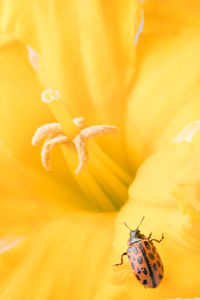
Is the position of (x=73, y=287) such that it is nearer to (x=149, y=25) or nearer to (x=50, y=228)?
(x=50, y=228)

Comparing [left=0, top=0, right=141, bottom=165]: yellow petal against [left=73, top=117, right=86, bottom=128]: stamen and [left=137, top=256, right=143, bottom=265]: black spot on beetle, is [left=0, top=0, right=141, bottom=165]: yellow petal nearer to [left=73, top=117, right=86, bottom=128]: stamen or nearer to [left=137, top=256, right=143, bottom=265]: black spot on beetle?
[left=73, top=117, right=86, bottom=128]: stamen

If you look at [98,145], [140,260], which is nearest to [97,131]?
[98,145]

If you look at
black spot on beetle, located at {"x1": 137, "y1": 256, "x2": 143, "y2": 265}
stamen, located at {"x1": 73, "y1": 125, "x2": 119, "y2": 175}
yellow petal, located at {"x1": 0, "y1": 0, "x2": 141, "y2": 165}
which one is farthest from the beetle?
yellow petal, located at {"x1": 0, "y1": 0, "x2": 141, "y2": 165}

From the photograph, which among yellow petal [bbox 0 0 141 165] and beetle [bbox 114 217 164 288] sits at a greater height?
yellow petal [bbox 0 0 141 165]

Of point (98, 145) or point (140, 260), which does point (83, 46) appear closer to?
point (98, 145)

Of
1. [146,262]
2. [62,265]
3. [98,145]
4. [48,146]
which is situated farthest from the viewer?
[98,145]

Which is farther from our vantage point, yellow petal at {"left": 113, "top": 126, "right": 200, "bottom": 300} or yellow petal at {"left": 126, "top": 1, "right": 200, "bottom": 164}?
yellow petal at {"left": 126, "top": 1, "right": 200, "bottom": 164}

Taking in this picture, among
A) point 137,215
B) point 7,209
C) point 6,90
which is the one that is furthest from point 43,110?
point 137,215
